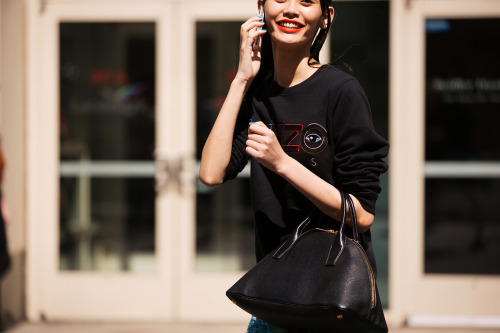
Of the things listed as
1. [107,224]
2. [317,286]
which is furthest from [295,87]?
[107,224]

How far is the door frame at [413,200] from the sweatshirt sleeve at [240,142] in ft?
12.1

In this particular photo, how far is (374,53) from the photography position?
5637 millimetres

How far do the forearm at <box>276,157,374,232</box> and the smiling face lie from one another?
343 millimetres

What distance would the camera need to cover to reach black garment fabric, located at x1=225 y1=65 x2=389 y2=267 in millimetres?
1863

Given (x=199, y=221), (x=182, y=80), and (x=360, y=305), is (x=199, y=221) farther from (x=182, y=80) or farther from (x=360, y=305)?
(x=360, y=305)

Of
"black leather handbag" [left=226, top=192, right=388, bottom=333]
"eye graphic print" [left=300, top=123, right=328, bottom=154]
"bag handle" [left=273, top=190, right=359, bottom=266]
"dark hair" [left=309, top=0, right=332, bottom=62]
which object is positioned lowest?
"black leather handbag" [left=226, top=192, right=388, bottom=333]

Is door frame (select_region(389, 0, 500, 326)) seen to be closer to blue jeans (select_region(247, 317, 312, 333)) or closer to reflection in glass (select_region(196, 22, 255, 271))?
reflection in glass (select_region(196, 22, 255, 271))

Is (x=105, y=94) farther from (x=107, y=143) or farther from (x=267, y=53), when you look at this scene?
(x=267, y=53)

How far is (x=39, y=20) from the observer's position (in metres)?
5.87

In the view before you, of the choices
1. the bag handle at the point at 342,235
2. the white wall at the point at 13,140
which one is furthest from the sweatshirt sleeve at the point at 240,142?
the white wall at the point at 13,140

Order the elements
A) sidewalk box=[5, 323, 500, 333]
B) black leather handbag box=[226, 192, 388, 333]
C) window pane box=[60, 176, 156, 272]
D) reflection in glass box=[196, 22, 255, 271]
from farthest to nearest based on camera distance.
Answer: window pane box=[60, 176, 156, 272] < reflection in glass box=[196, 22, 255, 271] < sidewalk box=[5, 323, 500, 333] < black leather handbag box=[226, 192, 388, 333]

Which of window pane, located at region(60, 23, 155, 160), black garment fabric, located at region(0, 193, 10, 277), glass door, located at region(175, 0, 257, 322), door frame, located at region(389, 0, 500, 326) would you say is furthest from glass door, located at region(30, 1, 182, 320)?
door frame, located at region(389, 0, 500, 326)

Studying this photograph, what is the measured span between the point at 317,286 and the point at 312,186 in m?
0.25

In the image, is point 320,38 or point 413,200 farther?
point 413,200
